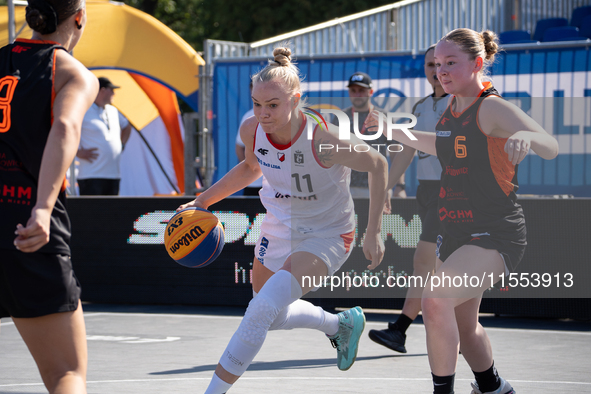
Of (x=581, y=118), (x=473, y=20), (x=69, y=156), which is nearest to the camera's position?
(x=69, y=156)

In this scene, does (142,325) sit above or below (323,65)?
below

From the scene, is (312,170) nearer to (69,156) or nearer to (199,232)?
(199,232)

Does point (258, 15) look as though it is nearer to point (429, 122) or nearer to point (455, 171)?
point (429, 122)

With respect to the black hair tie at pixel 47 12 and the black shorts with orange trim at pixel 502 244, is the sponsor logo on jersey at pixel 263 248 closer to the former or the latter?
the black shorts with orange trim at pixel 502 244

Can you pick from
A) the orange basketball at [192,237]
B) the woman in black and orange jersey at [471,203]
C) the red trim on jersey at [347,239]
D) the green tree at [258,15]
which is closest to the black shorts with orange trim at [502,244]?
the woman in black and orange jersey at [471,203]

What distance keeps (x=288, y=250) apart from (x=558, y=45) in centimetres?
693

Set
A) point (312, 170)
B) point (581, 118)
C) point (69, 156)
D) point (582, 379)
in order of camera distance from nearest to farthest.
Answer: point (69, 156) < point (312, 170) < point (582, 379) < point (581, 118)

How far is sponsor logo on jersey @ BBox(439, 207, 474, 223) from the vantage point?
4180mm

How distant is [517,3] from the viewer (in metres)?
19.7

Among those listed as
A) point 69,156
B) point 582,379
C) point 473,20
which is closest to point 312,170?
point 69,156

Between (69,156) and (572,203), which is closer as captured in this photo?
(69,156)

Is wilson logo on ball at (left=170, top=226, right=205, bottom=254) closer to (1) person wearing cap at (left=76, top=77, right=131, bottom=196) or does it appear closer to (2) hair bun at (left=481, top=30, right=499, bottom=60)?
(2) hair bun at (left=481, top=30, right=499, bottom=60)

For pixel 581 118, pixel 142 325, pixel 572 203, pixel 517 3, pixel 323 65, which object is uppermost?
pixel 517 3

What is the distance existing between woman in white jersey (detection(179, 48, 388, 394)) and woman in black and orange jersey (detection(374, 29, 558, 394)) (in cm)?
57
